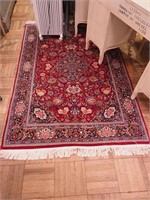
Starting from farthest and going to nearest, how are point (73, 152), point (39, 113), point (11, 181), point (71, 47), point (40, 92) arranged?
point (71, 47) → point (40, 92) → point (39, 113) → point (73, 152) → point (11, 181)

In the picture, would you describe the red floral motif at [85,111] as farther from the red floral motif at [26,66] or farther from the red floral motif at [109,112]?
the red floral motif at [26,66]

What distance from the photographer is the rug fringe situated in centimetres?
107

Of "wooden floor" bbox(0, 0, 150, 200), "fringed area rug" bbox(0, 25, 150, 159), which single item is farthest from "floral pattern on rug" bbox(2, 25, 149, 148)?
"wooden floor" bbox(0, 0, 150, 200)

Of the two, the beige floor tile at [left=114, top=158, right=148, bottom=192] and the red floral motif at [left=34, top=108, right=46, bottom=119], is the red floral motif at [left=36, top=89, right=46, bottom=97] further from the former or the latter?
the beige floor tile at [left=114, top=158, right=148, bottom=192]

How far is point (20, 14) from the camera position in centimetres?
215

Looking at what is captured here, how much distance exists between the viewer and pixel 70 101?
1.35 meters

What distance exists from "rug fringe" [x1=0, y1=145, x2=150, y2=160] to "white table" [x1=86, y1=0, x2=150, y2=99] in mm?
415

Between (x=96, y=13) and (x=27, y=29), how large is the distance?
3.15 ft

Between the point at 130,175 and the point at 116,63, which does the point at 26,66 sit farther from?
the point at 130,175

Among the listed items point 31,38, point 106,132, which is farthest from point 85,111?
point 31,38

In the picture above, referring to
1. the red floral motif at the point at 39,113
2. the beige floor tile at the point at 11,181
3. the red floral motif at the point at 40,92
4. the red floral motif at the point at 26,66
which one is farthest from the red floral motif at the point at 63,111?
the red floral motif at the point at 26,66

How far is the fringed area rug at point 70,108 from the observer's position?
1118 millimetres

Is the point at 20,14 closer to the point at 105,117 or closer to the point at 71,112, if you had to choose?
the point at 71,112

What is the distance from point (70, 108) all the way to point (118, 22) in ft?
2.64
